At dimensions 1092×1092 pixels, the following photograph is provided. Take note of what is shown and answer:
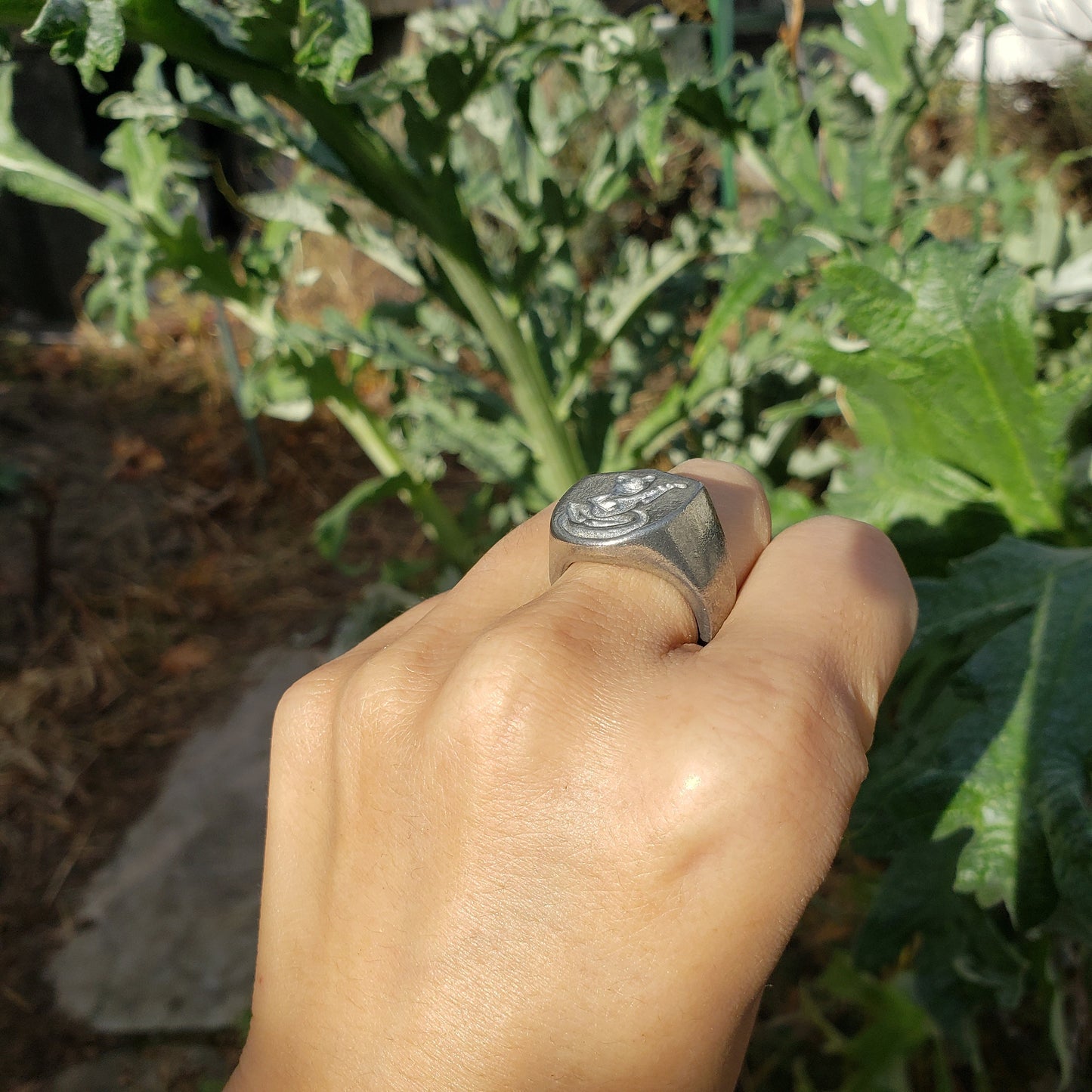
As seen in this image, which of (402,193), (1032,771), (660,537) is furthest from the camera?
(402,193)

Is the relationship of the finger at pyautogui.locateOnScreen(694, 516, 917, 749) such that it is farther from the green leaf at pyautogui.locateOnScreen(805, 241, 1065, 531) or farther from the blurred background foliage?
the green leaf at pyautogui.locateOnScreen(805, 241, 1065, 531)

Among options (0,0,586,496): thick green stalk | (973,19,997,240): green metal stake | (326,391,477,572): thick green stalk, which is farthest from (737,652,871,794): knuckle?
(326,391,477,572): thick green stalk

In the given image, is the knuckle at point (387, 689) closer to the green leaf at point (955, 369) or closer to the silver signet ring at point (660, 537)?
the silver signet ring at point (660, 537)

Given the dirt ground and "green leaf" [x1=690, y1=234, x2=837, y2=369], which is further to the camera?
the dirt ground

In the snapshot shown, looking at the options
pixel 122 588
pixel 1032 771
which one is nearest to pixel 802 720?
pixel 1032 771

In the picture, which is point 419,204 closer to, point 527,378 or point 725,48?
point 527,378

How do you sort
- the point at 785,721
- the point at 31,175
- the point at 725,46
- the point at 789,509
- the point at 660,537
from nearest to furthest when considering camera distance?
1. the point at 785,721
2. the point at 660,537
3. the point at 789,509
4. the point at 31,175
5. the point at 725,46

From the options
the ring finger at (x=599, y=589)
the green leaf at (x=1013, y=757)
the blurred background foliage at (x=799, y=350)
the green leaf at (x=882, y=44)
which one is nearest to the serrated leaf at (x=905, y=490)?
the blurred background foliage at (x=799, y=350)
